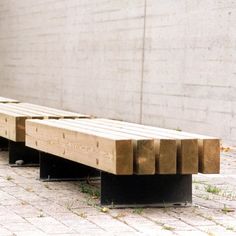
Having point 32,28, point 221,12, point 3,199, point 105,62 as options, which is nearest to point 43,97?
point 32,28

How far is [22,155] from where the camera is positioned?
929 centimetres

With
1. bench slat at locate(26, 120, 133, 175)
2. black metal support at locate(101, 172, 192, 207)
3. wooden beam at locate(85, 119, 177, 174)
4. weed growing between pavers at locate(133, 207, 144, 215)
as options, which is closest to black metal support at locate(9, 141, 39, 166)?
bench slat at locate(26, 120, 133, 175)

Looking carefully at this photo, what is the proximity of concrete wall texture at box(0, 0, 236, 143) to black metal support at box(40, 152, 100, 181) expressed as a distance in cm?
358

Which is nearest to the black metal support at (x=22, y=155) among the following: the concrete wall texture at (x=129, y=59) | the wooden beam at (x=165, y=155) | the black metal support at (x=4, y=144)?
the black metal support at (x=4, y=144)

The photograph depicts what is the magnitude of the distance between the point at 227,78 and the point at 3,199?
17.3ft

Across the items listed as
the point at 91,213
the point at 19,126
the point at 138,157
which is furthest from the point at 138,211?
the point at 19,126

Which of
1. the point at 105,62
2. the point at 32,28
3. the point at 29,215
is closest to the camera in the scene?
the point at 29,215

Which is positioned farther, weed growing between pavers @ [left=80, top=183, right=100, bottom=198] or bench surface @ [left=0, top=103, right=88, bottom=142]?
bench surface @ [left=0, top=103, right=88, bottom=142]

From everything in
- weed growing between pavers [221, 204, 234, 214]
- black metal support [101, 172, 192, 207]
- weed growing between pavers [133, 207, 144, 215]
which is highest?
black metal support [101, 172, 192, 207]

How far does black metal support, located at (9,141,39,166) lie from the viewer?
9250mm

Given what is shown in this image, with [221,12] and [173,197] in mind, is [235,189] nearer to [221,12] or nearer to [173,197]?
[173,197]

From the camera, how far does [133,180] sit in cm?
661

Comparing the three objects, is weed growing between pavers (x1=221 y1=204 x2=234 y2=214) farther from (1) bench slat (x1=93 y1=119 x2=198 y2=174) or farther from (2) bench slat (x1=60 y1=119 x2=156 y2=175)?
(2) bench slat (x1=60 y1=119 x2=156 y2=175)

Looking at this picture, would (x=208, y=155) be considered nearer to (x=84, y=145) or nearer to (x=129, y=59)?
(x=84, y=145)
